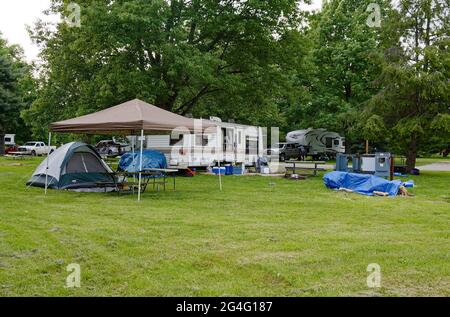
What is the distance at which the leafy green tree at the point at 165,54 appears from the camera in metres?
16.6

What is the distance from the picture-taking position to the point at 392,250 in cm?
586

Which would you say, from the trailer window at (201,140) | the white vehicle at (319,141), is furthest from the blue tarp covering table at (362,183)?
the white vehicle at (319,141)

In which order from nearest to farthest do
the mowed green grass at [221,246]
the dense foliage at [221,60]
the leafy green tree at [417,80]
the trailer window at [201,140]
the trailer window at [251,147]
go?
1. the mowed green grass at [221,246]
2. the dense foliage at [221,60]
3. the trailer window at [201,140]
4. the leafy green tree at [417,80]
5. the trailer window at [251,147]

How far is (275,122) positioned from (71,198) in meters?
24.1

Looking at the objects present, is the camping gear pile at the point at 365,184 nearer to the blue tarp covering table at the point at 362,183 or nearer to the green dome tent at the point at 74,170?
the blue tarp covering table at the point at 362,183

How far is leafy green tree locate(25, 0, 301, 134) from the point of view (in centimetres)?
1662

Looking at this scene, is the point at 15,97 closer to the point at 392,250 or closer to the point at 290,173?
the point at 290,173

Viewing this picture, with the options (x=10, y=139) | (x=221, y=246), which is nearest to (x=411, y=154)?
(x=221, y=246)

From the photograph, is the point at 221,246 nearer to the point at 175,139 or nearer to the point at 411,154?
the point at 175,139

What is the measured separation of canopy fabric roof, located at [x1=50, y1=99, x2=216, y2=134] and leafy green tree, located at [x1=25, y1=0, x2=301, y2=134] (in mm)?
5151

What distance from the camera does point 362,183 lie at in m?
12.7

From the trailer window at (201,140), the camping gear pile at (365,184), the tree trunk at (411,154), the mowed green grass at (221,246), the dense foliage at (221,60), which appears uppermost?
the dense foliage at (221,60)

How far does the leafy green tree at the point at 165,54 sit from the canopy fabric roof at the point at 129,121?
5.15m

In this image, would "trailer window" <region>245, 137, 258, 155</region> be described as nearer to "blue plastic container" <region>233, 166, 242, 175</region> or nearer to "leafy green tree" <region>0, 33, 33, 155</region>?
"blue plastic container" <region>233, 166, 242, 175</region>
